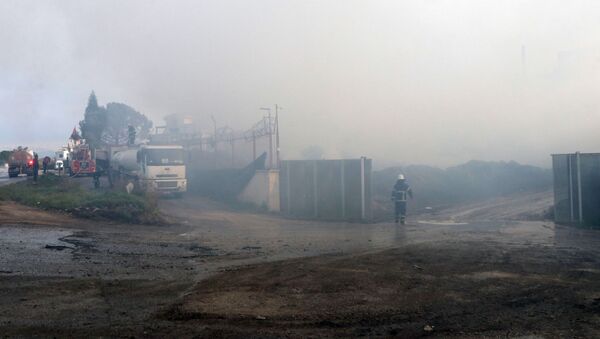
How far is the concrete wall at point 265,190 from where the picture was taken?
2212 centimetres

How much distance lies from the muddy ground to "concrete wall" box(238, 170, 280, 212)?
8.82 m

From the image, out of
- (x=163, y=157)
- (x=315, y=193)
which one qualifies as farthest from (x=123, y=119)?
(x=315, y=193)

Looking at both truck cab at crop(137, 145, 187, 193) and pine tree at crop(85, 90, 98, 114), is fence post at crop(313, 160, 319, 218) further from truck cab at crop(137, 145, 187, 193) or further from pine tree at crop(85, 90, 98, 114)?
pine tree at crop(85, 90, 98, 114)

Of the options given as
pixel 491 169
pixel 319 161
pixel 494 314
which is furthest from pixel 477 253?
pixel 491 169

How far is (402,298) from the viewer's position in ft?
21.8

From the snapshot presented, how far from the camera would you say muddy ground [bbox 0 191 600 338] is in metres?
5.56

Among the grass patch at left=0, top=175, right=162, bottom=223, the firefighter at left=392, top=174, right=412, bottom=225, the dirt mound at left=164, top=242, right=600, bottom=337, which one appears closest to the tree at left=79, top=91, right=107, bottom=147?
the grass patch at left=0, top=175, right=162, bottom=223

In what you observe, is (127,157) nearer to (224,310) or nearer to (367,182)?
(367,182)

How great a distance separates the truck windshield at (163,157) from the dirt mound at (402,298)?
56.4ft

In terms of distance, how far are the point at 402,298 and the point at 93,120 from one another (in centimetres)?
5505

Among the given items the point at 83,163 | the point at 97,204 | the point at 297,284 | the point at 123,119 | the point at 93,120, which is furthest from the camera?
the point at 123,119

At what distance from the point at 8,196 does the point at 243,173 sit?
1076 centimetres

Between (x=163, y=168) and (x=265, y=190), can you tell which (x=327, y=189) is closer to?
(x=265, y=190)

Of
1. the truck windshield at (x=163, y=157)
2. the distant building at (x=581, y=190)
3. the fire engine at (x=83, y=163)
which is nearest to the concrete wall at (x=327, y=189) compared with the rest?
the distant building at (x=581, y=190)
